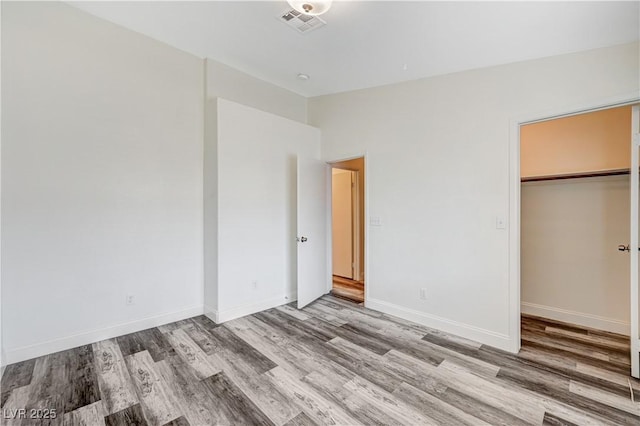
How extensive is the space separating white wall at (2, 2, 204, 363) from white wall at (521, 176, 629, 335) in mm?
4238

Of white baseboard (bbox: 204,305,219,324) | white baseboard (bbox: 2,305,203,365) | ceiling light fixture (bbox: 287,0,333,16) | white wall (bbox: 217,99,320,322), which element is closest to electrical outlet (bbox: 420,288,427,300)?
white wall (bbox: 217,99,320,322)

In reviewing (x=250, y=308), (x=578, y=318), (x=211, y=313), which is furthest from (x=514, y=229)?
(x=211, y=313)

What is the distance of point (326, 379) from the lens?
2.20 meters

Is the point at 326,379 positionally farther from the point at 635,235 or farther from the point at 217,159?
the point at 635,235

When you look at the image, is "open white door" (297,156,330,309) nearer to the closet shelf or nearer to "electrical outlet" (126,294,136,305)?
"electrical outlet" (126,294,136,305)

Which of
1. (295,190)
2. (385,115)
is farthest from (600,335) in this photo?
(295,190)

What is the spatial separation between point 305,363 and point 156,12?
11.5 ft

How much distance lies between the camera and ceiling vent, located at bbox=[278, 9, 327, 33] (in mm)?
2424

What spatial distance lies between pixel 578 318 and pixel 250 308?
3.89 metres

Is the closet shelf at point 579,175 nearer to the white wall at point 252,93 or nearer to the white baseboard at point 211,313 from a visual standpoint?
the white wall at point 252,93

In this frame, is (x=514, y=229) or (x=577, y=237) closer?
(x=514, y=229)

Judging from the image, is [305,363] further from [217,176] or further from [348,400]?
[217,176]

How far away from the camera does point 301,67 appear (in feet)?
11.1

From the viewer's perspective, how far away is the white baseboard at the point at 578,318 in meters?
2.93
